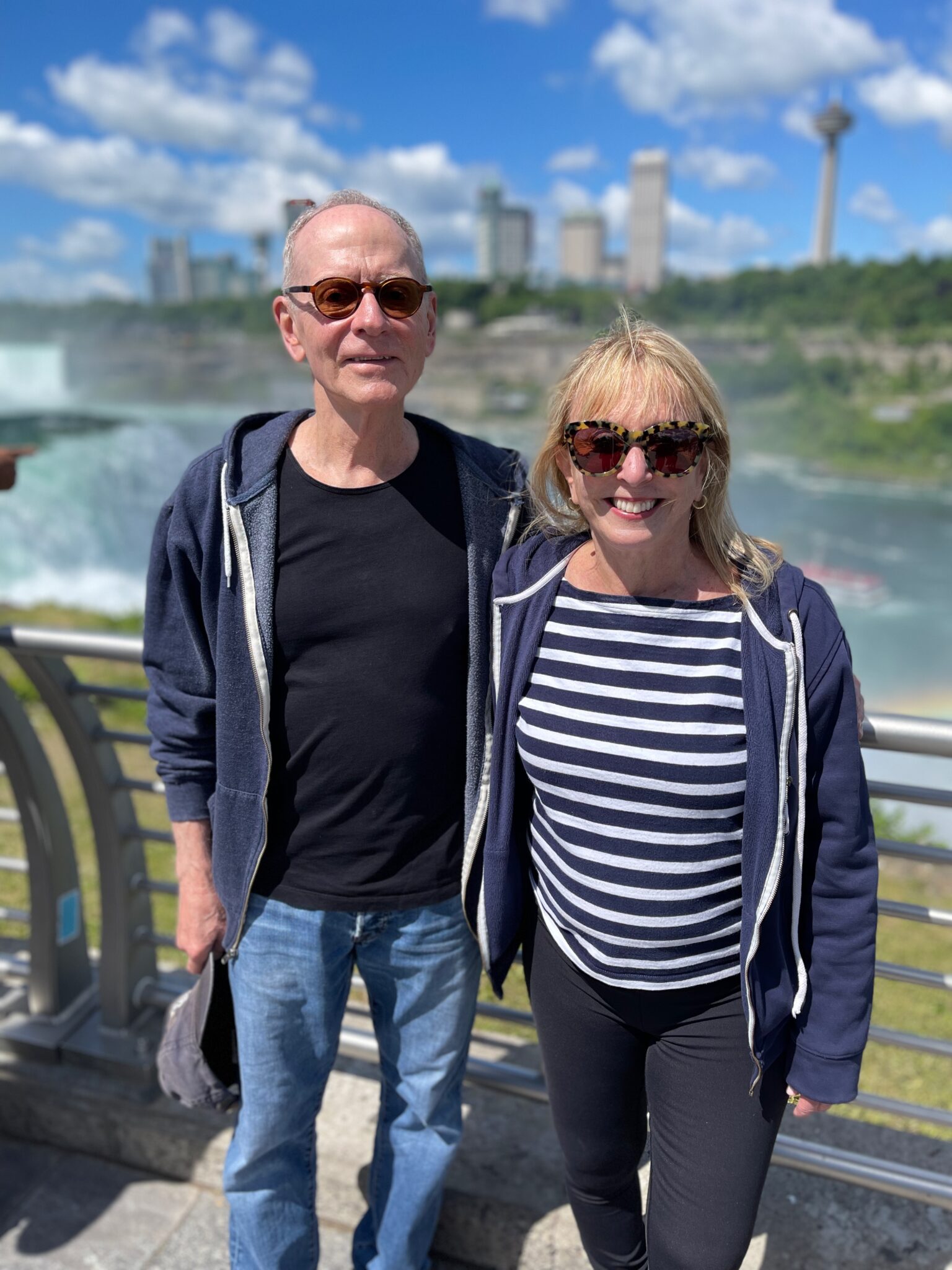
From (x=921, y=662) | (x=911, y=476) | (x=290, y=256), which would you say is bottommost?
(x=921, y=662)

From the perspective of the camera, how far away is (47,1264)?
204 centimetres

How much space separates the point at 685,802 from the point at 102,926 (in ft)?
4.97

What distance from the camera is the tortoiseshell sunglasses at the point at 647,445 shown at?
140 centimetres

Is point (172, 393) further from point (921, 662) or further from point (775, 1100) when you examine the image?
point (775, 1100)

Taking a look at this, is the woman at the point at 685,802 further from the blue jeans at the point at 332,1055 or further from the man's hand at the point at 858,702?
the blue jeans at the point at 332,1055

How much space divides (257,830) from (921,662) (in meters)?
52.1

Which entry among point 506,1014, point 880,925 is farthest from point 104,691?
point 880,925

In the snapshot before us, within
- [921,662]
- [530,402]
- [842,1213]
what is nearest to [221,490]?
[842,1213]

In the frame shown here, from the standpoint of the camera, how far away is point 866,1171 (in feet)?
6.04

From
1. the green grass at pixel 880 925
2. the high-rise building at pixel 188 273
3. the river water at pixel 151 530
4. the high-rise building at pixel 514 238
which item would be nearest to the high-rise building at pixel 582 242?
the high-rise building at pixel 514 238

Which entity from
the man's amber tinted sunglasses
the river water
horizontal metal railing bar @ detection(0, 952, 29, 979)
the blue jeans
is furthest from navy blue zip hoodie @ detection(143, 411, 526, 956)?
the river water

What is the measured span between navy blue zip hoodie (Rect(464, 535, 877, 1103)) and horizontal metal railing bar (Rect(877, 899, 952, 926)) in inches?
10.9

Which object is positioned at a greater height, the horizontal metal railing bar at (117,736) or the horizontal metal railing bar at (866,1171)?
the horizontal metal railing bar at (117,736)

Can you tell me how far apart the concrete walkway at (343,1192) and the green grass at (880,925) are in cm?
37
